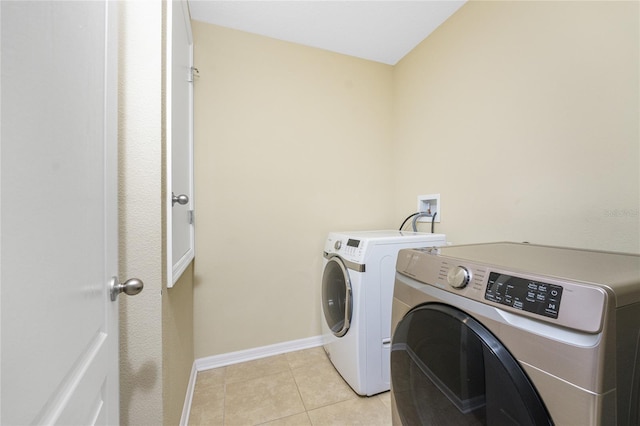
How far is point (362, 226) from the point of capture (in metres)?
2.17

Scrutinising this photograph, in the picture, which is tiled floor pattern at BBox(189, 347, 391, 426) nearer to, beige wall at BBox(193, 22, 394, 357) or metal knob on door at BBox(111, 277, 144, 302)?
beige wall at BBox(193, 22, 394, 357)

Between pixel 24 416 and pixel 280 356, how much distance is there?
5.75 feet

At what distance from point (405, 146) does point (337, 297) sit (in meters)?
1.37

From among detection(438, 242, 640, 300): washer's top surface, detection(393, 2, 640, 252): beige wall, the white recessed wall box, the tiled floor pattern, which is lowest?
the tiled floor pattern

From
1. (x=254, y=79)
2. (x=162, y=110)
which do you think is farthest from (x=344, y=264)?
(x=254, y=79)

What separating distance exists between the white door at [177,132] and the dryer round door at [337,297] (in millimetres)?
893

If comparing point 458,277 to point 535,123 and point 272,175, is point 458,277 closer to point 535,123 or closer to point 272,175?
point 535,123

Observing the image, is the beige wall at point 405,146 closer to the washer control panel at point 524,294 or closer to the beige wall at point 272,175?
the beige wall at point 272,175

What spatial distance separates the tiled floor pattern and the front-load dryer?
651 mm

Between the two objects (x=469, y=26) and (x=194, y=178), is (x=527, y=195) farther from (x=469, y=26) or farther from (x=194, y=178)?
(x=194, y=178)

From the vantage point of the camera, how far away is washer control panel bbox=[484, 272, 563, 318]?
51 centimetres

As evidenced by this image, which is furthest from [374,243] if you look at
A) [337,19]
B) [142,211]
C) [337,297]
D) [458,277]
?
[337,19]

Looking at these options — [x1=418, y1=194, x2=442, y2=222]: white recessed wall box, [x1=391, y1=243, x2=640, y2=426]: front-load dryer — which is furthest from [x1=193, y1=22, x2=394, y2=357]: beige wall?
[x1=391, y1=243, x2=640, y2=426]: front-load dryer

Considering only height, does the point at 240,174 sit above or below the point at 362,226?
above
